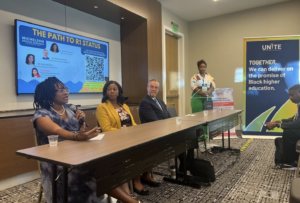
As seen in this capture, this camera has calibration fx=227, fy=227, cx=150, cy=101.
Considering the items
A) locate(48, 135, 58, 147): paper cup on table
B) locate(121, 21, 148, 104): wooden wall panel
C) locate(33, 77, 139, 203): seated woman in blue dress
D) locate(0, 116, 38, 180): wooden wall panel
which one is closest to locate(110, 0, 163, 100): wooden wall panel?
locate(121, 21, 148, 104): wooden wall panel

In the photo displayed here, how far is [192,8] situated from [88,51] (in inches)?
114

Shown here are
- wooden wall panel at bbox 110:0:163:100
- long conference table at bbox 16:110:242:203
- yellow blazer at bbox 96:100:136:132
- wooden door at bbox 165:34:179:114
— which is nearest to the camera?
long conference table at bbox 16:110:242:203

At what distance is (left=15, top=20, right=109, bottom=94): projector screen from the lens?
3016 millimetres

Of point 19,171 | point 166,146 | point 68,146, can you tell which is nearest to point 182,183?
point 166,146

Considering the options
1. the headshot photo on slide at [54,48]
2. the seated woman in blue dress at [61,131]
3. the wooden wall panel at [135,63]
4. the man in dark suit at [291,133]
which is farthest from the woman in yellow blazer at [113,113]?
the wooden wall panel at [135,63]

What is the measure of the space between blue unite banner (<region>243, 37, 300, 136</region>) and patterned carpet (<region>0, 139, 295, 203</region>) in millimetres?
1709

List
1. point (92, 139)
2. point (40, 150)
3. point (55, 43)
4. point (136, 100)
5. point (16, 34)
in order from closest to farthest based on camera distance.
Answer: point (40, 150)
point (92, 139)
point (16, 34)
point (55, 43)
point (136, 100)

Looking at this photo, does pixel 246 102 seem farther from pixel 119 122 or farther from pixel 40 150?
pixel 40 150

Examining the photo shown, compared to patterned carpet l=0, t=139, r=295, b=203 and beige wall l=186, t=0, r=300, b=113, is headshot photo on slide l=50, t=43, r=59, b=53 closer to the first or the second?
patterned carpet l=0, t=139, r=295, b=203

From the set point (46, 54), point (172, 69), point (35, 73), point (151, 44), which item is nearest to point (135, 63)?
point (151, 44)

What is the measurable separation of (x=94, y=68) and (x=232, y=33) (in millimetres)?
3776

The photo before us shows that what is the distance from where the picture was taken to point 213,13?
230 inches

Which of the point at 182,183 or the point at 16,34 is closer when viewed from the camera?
the point at 182,183

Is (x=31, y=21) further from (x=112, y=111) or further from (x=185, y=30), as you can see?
(x=185, y=30)
